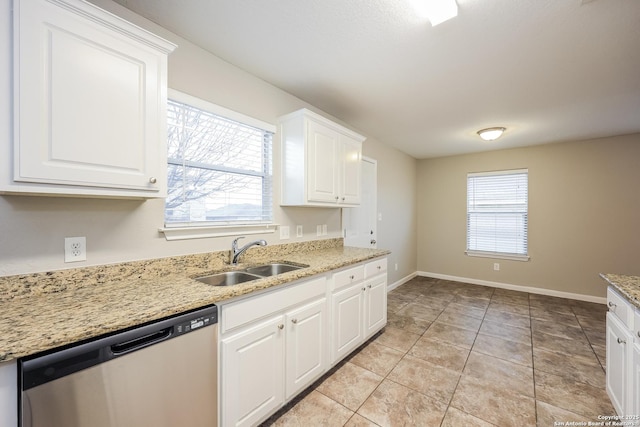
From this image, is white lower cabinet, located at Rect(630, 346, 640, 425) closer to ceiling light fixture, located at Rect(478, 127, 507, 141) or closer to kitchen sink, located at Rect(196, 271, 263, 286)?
kitchen sink, located at Rect(196, 271, 263, 286)

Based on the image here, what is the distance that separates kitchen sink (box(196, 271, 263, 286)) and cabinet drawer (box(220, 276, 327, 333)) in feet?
0.80

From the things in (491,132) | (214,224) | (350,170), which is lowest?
(214,224)

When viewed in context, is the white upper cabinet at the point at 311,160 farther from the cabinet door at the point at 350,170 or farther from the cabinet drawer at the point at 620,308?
the cabinet drawer at the point at 620,308

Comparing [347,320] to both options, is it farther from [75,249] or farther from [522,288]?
[522,288]

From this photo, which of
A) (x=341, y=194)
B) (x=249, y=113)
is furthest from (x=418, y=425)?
(x=249, y=113)

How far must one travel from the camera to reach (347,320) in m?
2.27

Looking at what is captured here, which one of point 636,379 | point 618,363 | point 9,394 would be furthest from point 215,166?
point 618,363

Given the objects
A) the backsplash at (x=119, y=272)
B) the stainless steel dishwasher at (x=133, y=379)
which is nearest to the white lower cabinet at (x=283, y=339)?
the stainless steel dishwasher at (x=133, y=379)

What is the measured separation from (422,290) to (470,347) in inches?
73.4

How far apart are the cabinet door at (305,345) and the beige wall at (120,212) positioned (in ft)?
2.49

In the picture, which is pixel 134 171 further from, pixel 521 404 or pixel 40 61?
pixel 521 404

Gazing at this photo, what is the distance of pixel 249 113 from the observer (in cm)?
220

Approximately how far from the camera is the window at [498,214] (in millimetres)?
4465

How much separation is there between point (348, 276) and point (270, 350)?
90 cm
